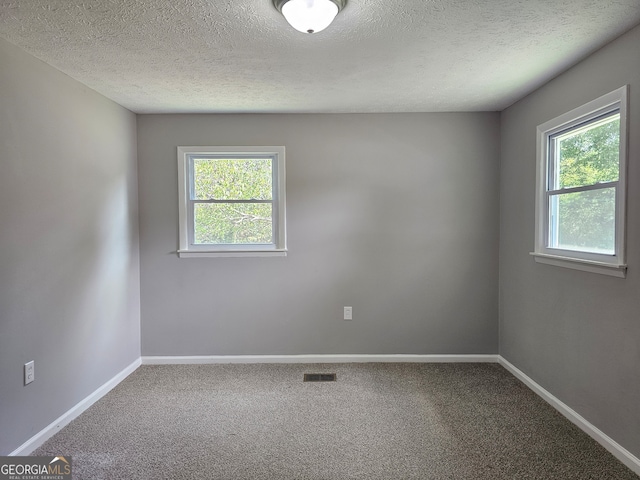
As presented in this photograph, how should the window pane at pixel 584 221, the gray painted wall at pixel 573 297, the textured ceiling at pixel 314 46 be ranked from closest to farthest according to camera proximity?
the textured ceiling at pixel 314 46, the gray painted wall at pixel 573 297, the window pane at pixel 584 221

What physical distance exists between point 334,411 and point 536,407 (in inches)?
55.8

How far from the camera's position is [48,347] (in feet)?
7.17

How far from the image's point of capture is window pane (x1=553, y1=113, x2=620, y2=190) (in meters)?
2.03

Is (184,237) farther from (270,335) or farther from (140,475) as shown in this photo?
(140,475)

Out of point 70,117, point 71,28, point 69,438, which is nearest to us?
point 71,28

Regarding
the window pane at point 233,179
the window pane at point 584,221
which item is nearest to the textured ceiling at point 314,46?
the window pane at point 233,179

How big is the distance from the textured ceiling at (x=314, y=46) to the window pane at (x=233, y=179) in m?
0.60

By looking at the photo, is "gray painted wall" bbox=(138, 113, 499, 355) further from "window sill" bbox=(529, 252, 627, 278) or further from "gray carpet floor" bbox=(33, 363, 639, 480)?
"window sill" bbox=(529, 252, 627, 278)

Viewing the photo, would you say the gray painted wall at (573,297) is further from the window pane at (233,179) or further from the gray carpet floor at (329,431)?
the window pane at (233,179)

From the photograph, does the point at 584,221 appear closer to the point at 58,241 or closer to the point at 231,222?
the point at 231,222

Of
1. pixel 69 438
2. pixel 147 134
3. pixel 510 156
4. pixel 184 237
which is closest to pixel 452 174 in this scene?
pixel 510 156

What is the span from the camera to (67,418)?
7.58 feet

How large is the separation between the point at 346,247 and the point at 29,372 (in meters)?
2.40

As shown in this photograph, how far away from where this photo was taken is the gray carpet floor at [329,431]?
1862mm
